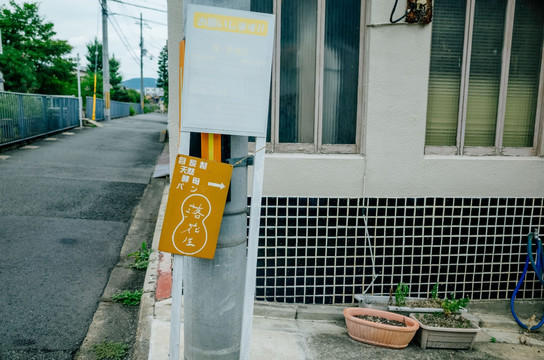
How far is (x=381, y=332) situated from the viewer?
13.3ft

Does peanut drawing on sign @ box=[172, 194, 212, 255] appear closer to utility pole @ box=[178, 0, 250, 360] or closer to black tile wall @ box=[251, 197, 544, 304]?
utility pole @ box=[178, 0, 250, 360]

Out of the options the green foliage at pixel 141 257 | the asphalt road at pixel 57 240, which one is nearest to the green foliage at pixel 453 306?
the asphalt road at pixel 57 240

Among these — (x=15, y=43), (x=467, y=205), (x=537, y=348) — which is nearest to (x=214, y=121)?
(x=467, y=205)

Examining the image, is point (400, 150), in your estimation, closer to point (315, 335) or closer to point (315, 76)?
point (315, 76)

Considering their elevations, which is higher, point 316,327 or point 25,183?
point 25,183

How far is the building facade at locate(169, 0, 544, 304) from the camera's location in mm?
4566

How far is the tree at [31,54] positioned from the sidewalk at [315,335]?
27.8 meters

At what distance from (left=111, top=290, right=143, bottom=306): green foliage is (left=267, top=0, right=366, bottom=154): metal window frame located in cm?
224

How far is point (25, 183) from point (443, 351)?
8.63 meters

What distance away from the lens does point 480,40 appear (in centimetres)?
484

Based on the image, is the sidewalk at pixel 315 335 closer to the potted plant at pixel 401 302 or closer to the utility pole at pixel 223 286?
the potted plant at pixel 401 302

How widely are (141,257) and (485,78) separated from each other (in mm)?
4869

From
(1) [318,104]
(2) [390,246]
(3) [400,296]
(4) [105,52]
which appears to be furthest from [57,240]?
(4) [105,52]

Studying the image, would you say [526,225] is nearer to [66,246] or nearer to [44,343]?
[44,343]
